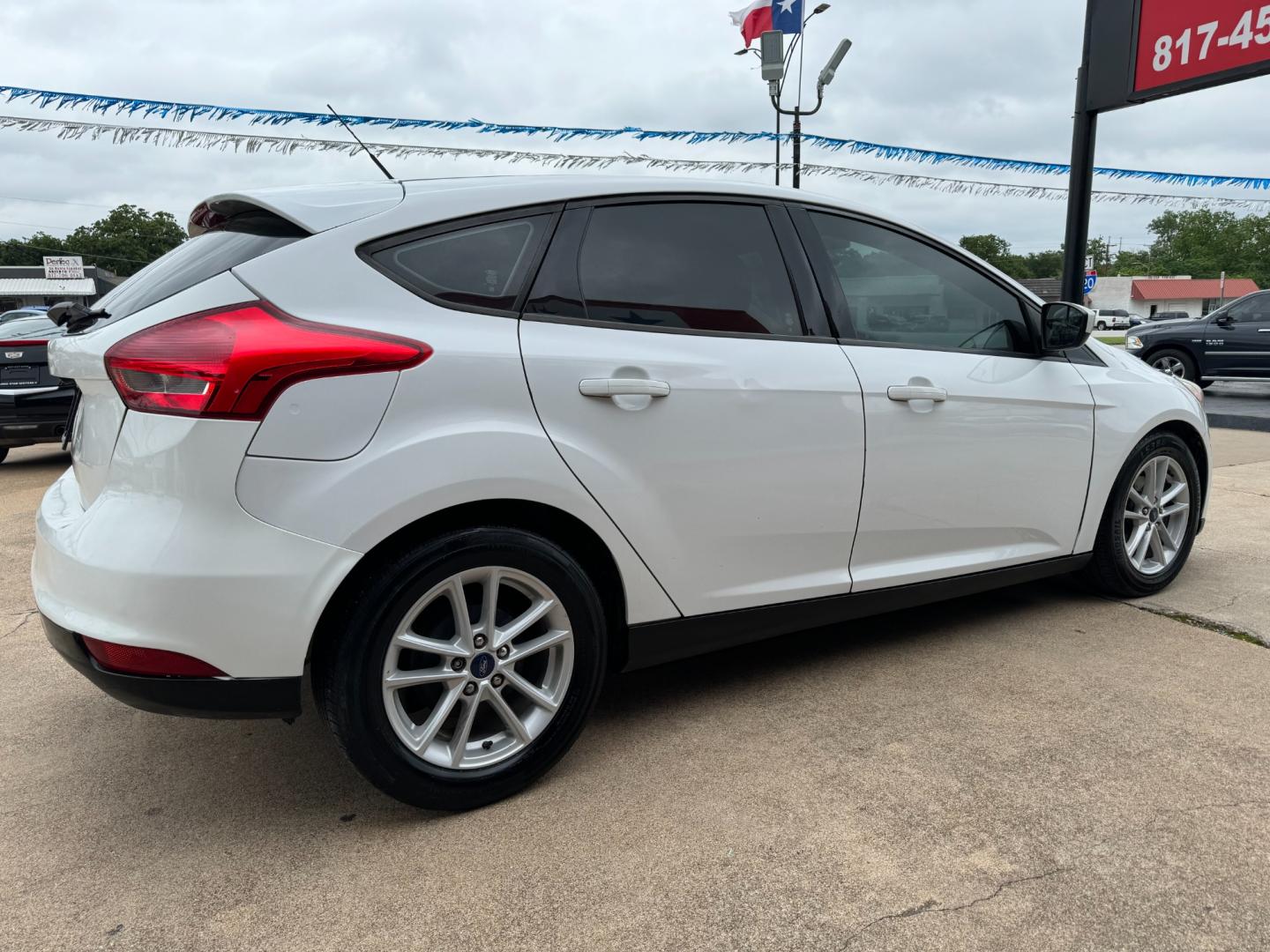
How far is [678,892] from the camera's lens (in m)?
1.98

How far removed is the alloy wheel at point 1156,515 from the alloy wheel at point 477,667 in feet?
8.55

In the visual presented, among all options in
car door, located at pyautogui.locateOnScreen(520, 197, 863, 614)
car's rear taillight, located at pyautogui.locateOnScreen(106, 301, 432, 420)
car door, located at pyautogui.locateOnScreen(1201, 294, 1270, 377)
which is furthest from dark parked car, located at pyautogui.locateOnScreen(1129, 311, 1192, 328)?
car's rear taillight, located at pyautogui.locateOnScreen(106, 301, 432, 420)

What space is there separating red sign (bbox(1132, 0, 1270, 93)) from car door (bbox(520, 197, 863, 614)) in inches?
249

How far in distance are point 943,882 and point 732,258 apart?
1732mm

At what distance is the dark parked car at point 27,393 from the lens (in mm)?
7375

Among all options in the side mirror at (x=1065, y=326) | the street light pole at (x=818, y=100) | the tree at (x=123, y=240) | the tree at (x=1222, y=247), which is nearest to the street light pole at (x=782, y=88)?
the street light pole at (x=818, y=100)

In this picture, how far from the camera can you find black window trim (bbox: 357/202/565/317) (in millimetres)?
2209

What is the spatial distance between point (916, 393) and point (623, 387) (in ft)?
3.56

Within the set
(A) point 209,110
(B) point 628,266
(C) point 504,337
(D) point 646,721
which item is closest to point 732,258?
(B) point 628,266

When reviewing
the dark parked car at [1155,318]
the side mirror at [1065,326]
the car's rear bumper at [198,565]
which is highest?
the side mirror at [1065,326]

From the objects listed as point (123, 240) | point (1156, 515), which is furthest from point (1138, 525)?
point (123, 240)

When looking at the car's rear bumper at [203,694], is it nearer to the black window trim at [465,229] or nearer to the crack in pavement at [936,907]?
the black window trim at [465,229]

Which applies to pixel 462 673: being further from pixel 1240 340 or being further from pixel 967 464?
pixel 1240 340

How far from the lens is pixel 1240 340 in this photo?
12859mm
